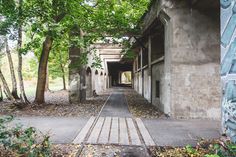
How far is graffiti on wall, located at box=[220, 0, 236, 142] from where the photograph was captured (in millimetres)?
5766

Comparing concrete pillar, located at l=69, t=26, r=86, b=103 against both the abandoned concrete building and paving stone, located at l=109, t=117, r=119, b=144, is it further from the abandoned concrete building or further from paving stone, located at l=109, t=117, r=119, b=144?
paving stone, located at l=109, t=117, r=119, b=144

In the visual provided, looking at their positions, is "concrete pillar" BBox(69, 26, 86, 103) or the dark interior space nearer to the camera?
"concrete pillar" BBox(69, 26, 86, 103)

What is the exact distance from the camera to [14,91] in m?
17.2

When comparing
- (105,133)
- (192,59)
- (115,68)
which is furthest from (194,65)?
(115,68)

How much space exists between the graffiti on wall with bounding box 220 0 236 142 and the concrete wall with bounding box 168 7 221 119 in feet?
16.4

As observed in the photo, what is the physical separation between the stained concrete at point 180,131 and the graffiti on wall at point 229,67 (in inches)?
52.9

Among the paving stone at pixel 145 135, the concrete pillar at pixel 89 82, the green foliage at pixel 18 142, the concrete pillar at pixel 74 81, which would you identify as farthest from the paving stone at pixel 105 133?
the concrete pillar at pixel 89 82

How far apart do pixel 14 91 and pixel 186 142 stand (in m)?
13.0

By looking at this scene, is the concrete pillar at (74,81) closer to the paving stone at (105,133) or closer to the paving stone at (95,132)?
the paving stone at (95,132)

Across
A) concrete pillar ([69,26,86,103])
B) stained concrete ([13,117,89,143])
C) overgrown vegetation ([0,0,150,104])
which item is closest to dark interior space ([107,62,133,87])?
concrete pillar ([69,26,86,103])

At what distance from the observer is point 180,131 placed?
8539 millimetres

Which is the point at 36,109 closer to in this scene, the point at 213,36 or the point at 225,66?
the point at 213,36

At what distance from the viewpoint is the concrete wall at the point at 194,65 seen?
1125cm

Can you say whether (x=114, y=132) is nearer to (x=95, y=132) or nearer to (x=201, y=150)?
(x=95, y=132)
